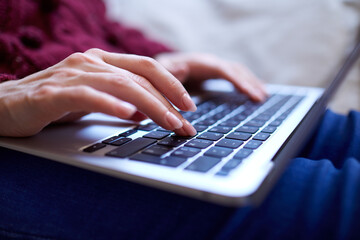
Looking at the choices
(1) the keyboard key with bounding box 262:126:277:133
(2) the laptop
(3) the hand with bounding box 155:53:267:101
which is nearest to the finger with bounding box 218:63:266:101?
(3) the hand with bounding box 155:53:267:101

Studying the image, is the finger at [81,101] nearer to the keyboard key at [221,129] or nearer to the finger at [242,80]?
the keyboard key at [221,129]

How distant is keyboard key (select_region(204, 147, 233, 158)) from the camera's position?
324 millimetres

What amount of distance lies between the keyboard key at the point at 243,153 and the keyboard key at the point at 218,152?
0.04 feet

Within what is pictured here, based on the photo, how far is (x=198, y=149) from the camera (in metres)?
0.34

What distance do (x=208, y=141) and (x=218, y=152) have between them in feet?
0.14

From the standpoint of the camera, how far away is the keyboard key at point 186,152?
322 mm

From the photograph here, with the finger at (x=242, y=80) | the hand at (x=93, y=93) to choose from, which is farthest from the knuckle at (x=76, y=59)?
the finger at (x=242, y=80)

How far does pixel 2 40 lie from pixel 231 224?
44 cm

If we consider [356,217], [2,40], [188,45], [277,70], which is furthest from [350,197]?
[188,45]

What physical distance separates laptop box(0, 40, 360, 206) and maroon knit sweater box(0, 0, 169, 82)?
5.8 inches

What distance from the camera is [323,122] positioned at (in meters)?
0.56

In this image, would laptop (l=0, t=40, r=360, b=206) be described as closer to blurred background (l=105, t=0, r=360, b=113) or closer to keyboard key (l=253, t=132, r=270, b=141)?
keyboard key (l=253, t=132, r=270, b=141)

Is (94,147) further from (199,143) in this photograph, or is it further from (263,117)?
(263,117)

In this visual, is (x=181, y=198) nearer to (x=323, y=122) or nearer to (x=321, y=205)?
(x=321, y=205)
